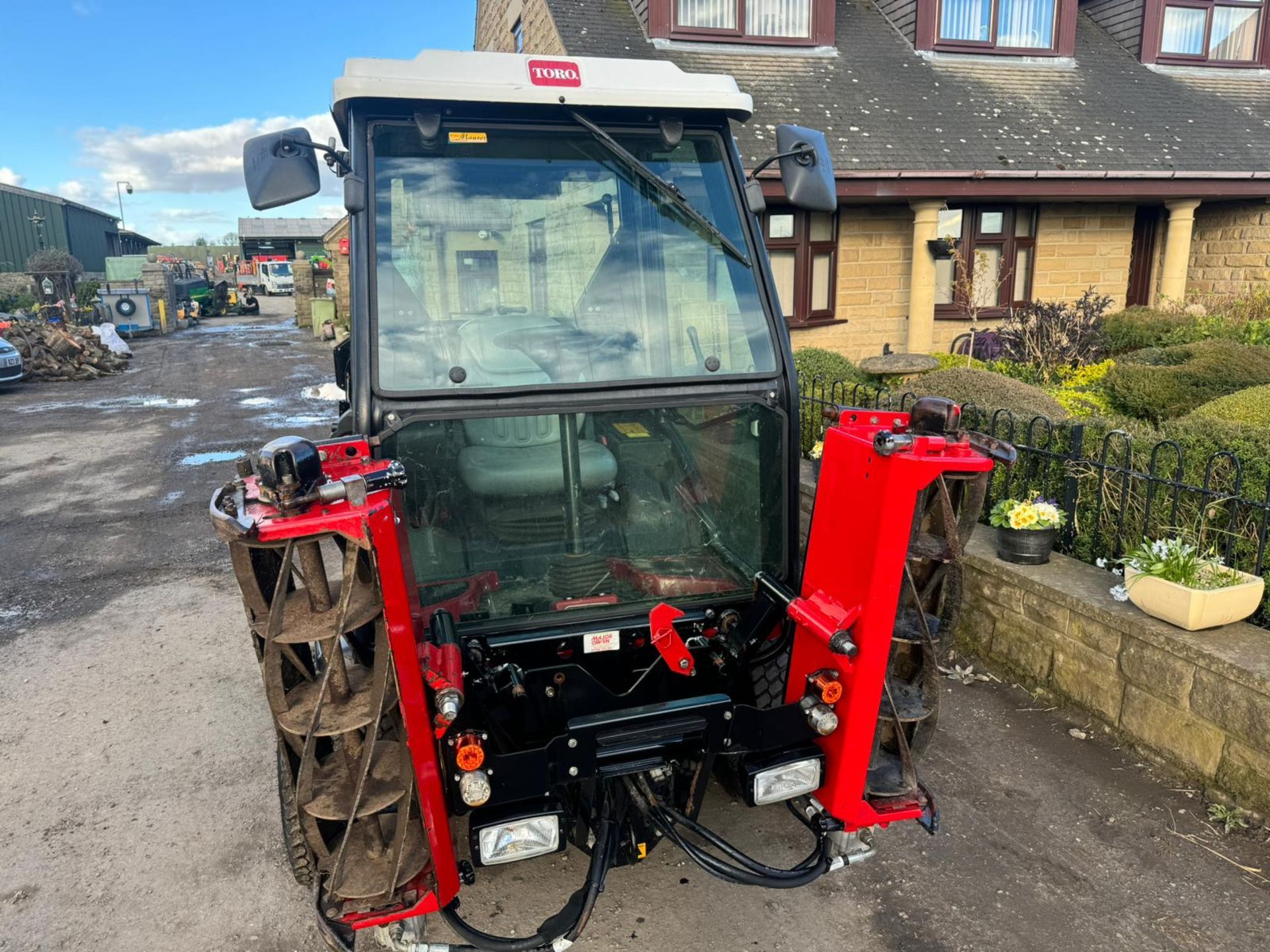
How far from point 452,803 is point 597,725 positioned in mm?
508

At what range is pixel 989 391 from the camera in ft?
20.5

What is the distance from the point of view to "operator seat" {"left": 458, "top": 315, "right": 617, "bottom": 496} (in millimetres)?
2689

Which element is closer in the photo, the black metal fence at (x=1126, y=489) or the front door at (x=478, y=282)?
the front door at (x=478, y=282)

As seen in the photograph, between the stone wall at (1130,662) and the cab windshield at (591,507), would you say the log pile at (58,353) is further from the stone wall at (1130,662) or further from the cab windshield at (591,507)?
the stone wall at (1130,662)

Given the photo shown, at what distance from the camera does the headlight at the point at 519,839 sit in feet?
7.48

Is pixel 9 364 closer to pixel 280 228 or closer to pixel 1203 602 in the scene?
pixel 1203 602

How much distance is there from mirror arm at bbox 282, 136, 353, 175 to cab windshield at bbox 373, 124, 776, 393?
0.20 m

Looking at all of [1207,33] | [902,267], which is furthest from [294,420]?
[1207,33]

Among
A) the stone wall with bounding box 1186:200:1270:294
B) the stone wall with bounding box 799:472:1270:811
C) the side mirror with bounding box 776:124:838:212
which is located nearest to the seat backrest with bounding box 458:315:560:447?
the side mirror with bounding box 776:124:838:212

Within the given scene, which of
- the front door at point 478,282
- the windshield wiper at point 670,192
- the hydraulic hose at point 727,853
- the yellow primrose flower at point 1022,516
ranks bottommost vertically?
the hydraulic hose at point 727,853

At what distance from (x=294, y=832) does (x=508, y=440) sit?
4.15ft

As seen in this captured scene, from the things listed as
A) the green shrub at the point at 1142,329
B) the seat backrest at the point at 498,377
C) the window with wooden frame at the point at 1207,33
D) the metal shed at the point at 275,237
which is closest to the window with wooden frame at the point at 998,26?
the window with wooden frame at the point at 1207,33

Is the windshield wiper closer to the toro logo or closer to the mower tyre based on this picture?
the toro logo

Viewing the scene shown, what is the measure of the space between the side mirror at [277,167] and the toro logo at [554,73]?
0.82 meters
